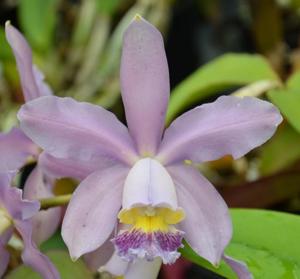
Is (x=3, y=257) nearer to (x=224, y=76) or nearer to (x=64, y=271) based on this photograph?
(x=64, y=271)

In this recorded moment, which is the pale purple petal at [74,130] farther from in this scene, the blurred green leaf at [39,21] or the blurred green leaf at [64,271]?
the blurred green leaf at [39,21]

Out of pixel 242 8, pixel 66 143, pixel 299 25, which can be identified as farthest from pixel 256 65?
pixel 242 8

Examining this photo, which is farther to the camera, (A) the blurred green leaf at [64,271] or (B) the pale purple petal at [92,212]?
(A) the blurred green leaf at [64,271]

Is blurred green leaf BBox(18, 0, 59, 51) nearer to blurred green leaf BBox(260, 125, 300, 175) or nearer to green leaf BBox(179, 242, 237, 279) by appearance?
blurred green leaf BBox(260, 125, 300, 175)

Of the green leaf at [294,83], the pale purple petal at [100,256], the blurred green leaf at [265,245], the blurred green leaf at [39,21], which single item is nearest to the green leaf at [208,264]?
the blurred green leaf at [265,245]

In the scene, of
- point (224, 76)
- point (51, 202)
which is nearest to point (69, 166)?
point (51, 202)

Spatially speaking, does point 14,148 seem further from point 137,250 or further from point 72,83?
point 72,83
